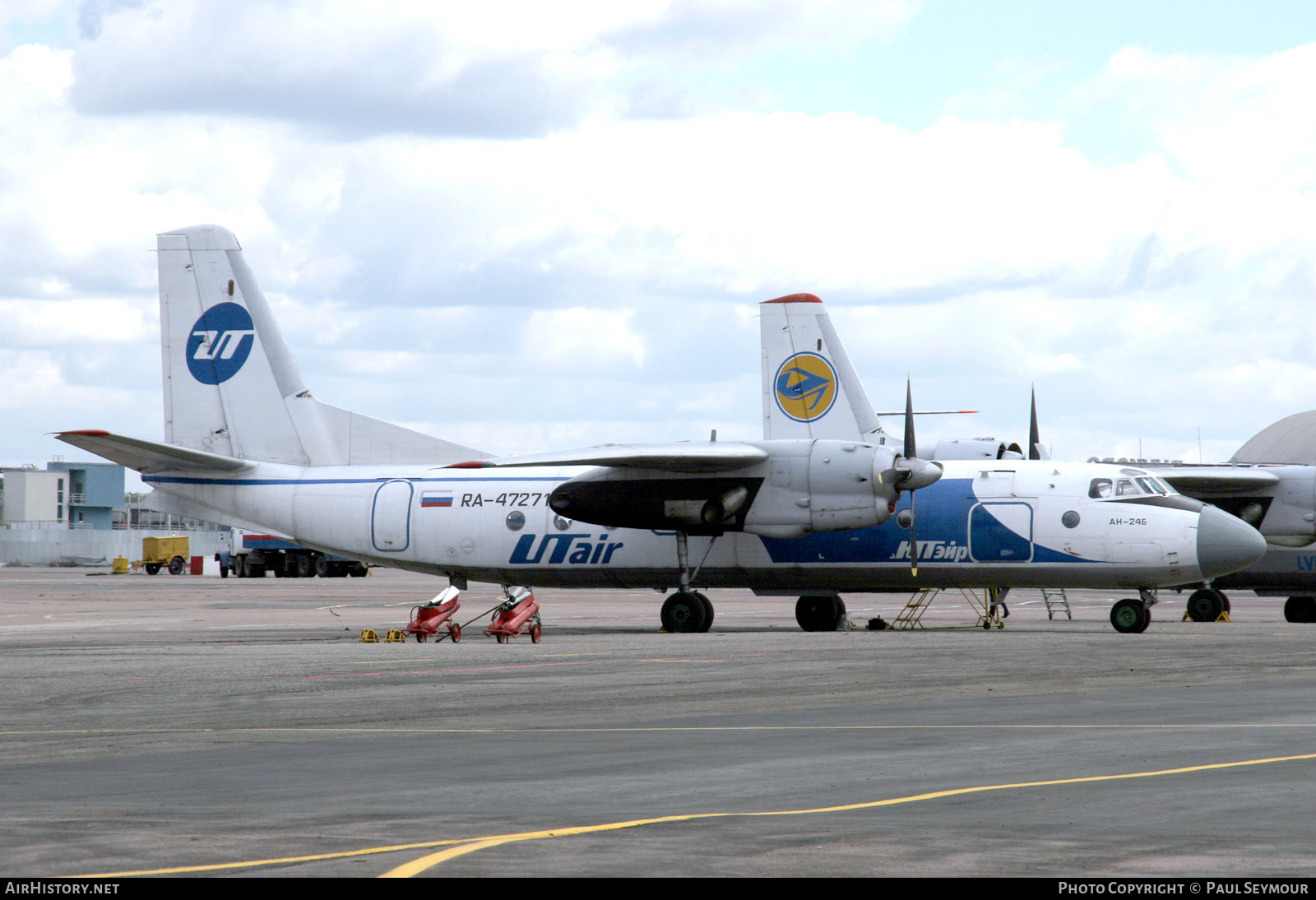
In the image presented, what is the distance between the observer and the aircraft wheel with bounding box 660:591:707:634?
98.5ft

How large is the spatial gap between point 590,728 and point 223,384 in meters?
21.8

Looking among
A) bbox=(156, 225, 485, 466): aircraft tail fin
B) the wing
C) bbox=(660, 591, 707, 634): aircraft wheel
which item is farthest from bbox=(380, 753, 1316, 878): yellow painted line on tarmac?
the wing

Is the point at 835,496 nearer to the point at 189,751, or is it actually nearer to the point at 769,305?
the point at 769,305

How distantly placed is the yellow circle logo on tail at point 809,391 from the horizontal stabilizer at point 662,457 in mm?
10858

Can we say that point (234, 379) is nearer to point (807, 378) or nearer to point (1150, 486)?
point (807, 378)

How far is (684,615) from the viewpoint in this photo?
30.1 meters

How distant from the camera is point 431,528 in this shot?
105ft

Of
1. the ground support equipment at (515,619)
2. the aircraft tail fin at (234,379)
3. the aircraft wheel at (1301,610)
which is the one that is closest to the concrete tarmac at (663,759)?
the ground support equipment at (515,619)

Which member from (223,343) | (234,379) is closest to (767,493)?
(234,379)

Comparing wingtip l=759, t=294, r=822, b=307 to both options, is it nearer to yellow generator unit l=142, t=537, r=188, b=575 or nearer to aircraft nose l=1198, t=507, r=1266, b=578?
aircraft nose l=1198, t=507, r=1266, b=578

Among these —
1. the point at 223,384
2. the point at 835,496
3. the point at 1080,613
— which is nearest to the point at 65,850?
the point at 835,496

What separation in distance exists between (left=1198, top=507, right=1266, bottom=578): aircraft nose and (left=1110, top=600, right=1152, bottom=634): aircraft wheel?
55.5 inches

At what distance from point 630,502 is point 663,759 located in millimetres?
18722

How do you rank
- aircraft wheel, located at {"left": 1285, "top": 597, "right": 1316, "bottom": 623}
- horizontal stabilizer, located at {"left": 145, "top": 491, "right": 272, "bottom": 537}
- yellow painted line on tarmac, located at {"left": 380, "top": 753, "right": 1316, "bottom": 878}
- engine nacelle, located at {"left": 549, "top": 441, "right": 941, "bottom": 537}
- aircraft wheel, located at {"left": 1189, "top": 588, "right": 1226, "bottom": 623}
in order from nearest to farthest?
yellow painted line on tarmac, located at {"left": 380, "top": 753, "right": 1316, "bottom": 878}, engine nacelle, located at {"left": 549, "top": 441, "right": 941, "bottom": 537}, horizontal stabilizer, located at {"left": 145, "top": 491, "right": 272, "bottom": 537}, aircraft wheel, located at {"left": 1189, "top": 588, "right": 1226, "bottom": 623}, aircraft wheel, located at {"left": 1285, "top": 597, "right": 1316, "bottom": 623}
